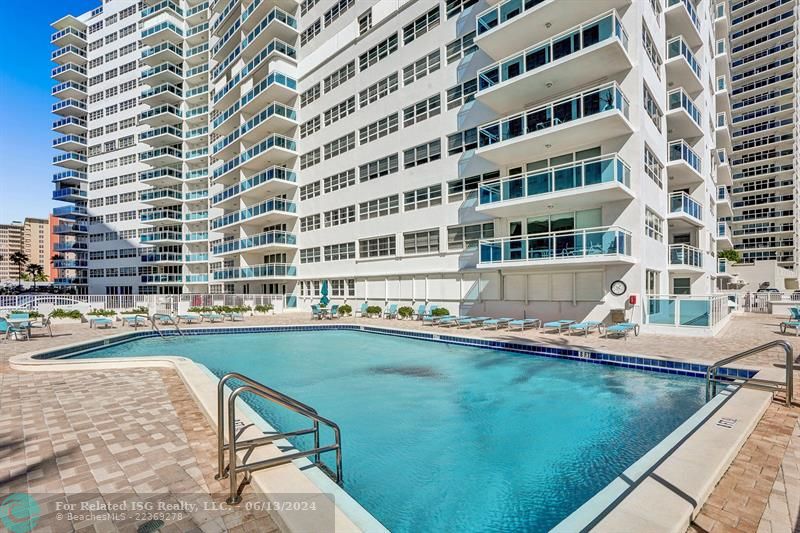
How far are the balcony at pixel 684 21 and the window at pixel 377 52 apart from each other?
1614 centimetres

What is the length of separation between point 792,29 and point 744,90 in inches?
360

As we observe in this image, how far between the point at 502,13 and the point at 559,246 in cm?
1165

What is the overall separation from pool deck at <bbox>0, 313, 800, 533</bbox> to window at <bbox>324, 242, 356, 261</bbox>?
20936 millimetres

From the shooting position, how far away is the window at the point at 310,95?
32.3 meters

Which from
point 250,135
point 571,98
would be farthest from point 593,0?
point 250,135

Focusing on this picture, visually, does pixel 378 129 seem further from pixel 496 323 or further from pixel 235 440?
pixel 235 440

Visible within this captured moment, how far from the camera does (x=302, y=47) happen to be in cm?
3381

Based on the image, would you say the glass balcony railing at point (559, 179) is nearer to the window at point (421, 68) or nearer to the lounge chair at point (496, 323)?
the lounge chair at point (496, 323)

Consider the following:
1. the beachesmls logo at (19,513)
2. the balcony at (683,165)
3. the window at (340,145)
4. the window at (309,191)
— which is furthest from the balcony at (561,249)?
the window at (309,191)

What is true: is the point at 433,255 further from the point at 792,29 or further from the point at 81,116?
the point at 792,29

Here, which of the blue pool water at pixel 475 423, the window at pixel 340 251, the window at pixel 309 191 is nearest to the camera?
the blue pool water at pixel 475 423

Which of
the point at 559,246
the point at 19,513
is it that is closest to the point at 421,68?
the point at 559,246

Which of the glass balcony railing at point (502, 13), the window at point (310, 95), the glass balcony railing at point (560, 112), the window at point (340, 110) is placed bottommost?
the glass balcony railing at point (560, 112)

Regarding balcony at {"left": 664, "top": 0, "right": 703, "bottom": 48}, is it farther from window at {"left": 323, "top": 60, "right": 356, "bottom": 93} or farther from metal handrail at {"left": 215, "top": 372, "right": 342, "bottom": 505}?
metal handrail at {"left": 215, "top": 372, "right": 342, "bottom": 505}
